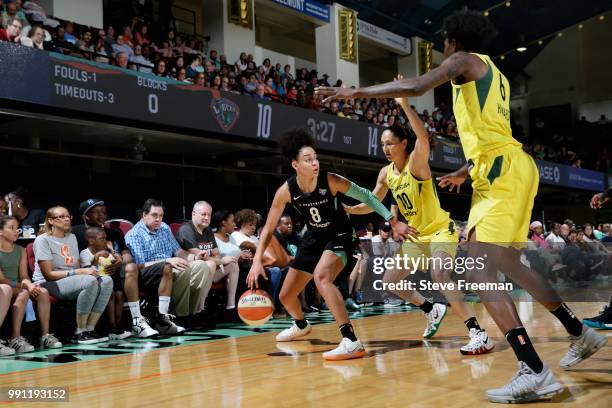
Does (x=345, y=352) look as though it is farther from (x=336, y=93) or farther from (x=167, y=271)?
(x=167, y=271)

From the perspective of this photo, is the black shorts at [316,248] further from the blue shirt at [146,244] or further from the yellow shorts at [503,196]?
the blue shirt at [146,244]

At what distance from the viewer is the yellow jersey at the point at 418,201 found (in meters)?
4.55

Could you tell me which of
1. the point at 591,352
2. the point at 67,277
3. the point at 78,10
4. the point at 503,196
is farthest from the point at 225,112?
the point at 591,352

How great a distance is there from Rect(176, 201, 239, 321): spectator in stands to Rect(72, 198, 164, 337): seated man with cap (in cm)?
69

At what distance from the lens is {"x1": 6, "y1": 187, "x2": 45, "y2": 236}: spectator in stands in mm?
6758

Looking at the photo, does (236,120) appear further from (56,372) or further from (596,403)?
(596,403)

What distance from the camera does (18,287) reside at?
17.0 feet

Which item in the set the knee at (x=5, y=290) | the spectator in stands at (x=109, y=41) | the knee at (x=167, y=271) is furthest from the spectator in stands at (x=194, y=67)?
the knee at (x=5, y=290)

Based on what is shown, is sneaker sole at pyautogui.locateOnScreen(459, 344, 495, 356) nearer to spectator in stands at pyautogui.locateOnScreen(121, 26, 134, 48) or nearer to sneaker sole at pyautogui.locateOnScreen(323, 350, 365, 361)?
sneaker sole at pyautogui.locateOnScreen(323, 350, 365, 361)

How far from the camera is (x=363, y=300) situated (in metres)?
8.78

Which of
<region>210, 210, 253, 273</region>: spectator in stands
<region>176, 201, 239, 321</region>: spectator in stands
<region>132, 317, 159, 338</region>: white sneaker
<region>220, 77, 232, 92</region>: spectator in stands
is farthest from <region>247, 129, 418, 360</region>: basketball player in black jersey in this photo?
<region>220, 77, 232, 92</region>: spectator in stands

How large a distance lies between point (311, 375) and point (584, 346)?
1448 mm

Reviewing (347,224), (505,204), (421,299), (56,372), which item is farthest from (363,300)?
(505,204)

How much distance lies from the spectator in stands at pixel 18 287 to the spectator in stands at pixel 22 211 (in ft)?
4.94
